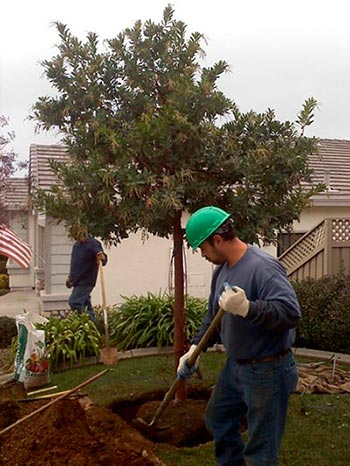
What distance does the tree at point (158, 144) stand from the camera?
207 inches

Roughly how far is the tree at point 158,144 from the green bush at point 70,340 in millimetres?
2149

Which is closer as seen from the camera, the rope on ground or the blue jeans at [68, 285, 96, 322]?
the rope on ground

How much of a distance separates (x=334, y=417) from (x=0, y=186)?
7.50 m

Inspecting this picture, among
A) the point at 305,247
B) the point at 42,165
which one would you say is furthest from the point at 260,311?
the point at 42,165

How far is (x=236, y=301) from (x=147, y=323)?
16.7 feet

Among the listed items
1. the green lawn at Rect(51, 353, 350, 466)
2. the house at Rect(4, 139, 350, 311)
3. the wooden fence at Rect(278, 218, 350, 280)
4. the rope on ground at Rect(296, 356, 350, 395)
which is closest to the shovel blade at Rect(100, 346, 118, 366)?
the green lawn at Rect(51, 353, 350, 466)

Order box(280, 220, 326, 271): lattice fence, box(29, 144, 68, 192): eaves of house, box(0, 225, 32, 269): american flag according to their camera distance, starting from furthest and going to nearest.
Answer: box(0, 225, 32, 269): american flag
box(29, 144, 68, 192): eaves of house
box(280, 220, 326, 271): lattice fence

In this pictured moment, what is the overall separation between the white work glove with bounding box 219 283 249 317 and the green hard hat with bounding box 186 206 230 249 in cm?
40

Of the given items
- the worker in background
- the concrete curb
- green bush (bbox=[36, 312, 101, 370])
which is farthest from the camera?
the worker in background

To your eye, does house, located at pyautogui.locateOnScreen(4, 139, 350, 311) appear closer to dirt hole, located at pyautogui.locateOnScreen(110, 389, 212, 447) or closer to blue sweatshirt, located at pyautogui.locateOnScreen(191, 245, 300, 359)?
dirt hole, located at pyautogui.locateOnScreen(110, 389, 212, 447)

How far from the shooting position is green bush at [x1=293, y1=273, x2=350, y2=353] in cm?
793

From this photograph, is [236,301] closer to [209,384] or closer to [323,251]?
[209,384]

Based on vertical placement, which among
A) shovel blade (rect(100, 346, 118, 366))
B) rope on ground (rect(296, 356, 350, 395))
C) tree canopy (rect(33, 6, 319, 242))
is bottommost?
rope on ground (rect(296, 356, 350, 395))

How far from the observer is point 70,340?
24.7 ft
